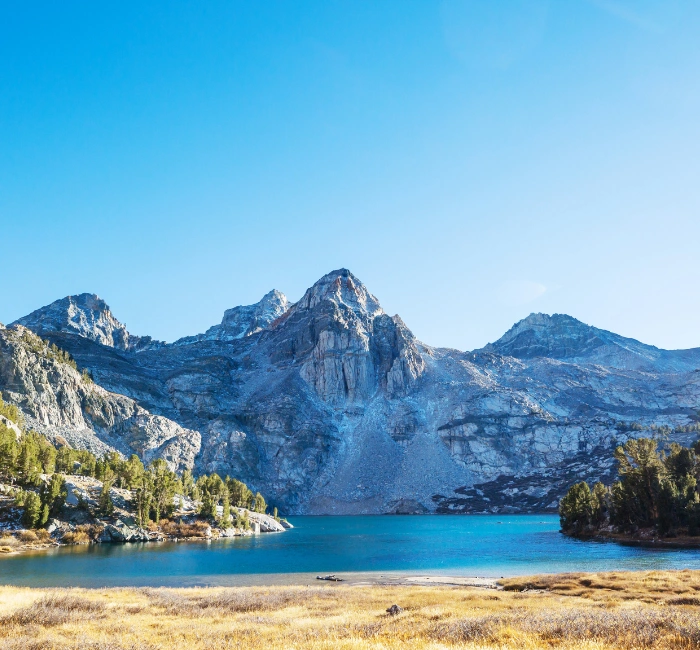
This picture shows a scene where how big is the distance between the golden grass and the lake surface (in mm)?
15553

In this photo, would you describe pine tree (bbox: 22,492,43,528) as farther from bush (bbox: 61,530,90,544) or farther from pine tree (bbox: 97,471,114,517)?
pine tree (bbox: 97,471,114,517)

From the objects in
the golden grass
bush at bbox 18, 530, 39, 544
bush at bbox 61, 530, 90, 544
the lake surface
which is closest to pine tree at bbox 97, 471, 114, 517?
bush at bbox 61, 530, 90, 544

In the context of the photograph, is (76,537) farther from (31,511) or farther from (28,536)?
(31,511)

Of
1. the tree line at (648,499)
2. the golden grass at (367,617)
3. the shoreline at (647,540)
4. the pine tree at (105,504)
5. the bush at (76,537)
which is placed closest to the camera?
the golden grass at (367,617)

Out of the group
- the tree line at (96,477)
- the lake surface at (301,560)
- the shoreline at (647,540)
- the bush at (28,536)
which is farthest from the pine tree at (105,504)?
the shoreline at (647,540)

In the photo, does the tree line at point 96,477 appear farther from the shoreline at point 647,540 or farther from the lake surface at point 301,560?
the shoreline at point 647,540

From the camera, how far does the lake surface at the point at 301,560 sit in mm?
58844

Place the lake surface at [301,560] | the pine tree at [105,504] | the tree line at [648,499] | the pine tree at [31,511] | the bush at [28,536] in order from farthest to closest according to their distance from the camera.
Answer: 1. the pine tree at [105,504]
2. the pine tree at [31,511]
3. the tree line at [648,499]
4. the bush at [28,536]
5. the lake surface at [301,560]

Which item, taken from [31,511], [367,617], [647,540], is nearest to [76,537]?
[31,511]

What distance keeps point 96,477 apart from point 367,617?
108 m

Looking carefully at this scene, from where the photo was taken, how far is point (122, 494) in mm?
111750

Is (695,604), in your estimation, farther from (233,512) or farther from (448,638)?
(233,512)

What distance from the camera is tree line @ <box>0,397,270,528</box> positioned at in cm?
9656

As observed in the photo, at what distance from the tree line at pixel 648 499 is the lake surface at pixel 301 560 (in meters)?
9.09
